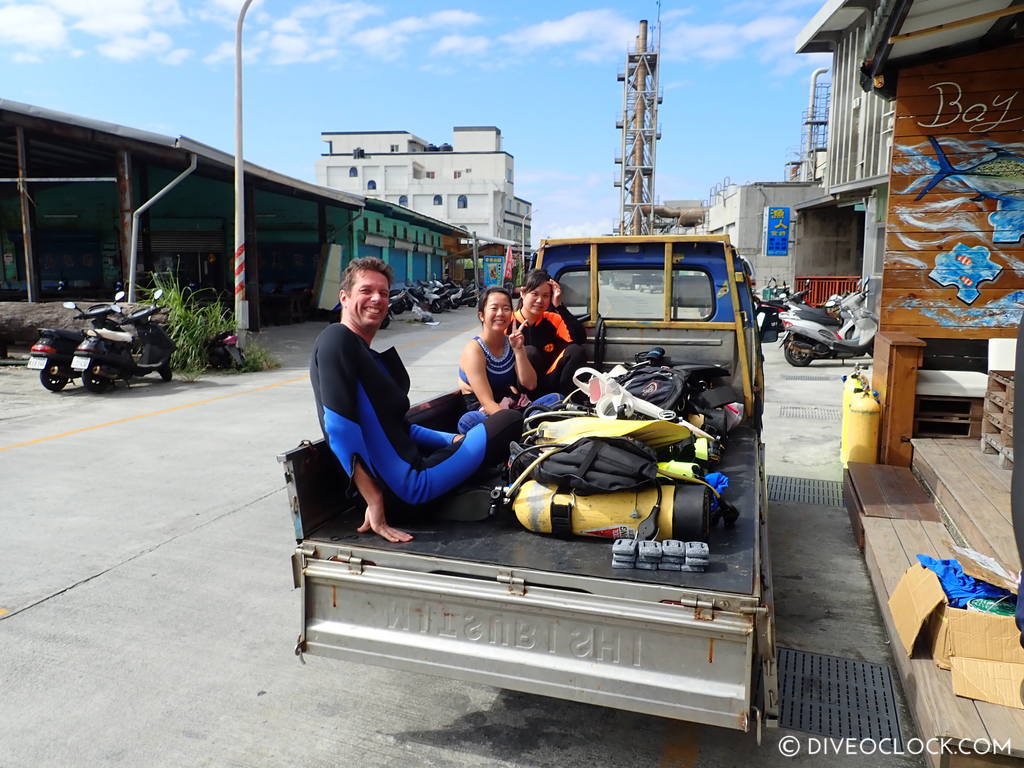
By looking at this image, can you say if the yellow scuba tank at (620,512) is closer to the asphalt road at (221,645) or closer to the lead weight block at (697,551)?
the lead weight block at (697,551)

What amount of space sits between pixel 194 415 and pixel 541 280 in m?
5.97

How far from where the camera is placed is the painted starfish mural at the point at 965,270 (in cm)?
612

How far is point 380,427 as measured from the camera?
3.07 metres

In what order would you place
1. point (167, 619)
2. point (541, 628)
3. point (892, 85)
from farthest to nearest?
point (892, 85) < point (167, 619) < point (541, 628)

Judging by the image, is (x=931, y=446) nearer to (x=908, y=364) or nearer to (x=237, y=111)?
(x=908, y=364)

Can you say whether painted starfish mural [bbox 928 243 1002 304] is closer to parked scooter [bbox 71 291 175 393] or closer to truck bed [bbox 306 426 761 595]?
truck bed [bbox 306 426 761 595]

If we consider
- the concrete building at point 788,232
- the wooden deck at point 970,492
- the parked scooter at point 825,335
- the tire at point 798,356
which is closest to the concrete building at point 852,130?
the concrete building at point 788,232

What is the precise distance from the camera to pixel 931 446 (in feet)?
18.4

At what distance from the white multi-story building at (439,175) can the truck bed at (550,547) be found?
59574 millimetres

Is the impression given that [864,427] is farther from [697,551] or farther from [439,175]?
[439,175]

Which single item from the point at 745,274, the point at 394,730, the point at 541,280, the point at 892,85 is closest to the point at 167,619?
the point at 394,730

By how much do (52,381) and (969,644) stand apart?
11.6 meters

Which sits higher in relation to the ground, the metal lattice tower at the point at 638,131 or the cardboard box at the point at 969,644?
the metal lattice tower at the point at 638,131

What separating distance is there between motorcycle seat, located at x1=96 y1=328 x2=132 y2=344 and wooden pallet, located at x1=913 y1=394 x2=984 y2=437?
1024 cm
